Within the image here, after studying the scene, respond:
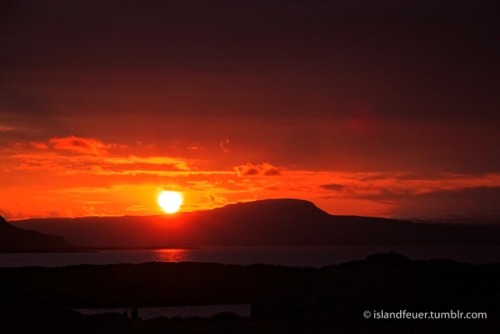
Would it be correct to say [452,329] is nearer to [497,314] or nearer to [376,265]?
[497,314]

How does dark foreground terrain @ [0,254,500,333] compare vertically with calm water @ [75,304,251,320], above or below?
above

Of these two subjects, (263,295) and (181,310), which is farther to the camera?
(181,310)

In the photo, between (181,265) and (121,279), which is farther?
(181,265)

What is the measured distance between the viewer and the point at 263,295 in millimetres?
61969

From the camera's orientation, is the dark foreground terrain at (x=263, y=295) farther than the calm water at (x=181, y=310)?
No

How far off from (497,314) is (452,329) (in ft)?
21.6

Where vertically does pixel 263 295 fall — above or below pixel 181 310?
above

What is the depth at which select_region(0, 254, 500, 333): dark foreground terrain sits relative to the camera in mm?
36438

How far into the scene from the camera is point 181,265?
71.2 metres

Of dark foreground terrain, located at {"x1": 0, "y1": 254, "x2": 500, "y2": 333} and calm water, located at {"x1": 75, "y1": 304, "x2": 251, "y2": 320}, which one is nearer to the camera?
dark foreground terrain, located at {"x1": 0, "y1": 254, "x2": 500, "y2": 333}

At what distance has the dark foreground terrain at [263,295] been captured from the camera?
36.4m

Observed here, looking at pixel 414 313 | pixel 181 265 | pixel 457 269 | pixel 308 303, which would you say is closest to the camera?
pixel 414 313

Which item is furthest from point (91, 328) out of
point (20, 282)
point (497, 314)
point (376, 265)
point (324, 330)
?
point (376, 265)

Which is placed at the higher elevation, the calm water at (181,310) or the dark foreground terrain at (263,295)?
the dark foreground terrain at (263,295)
